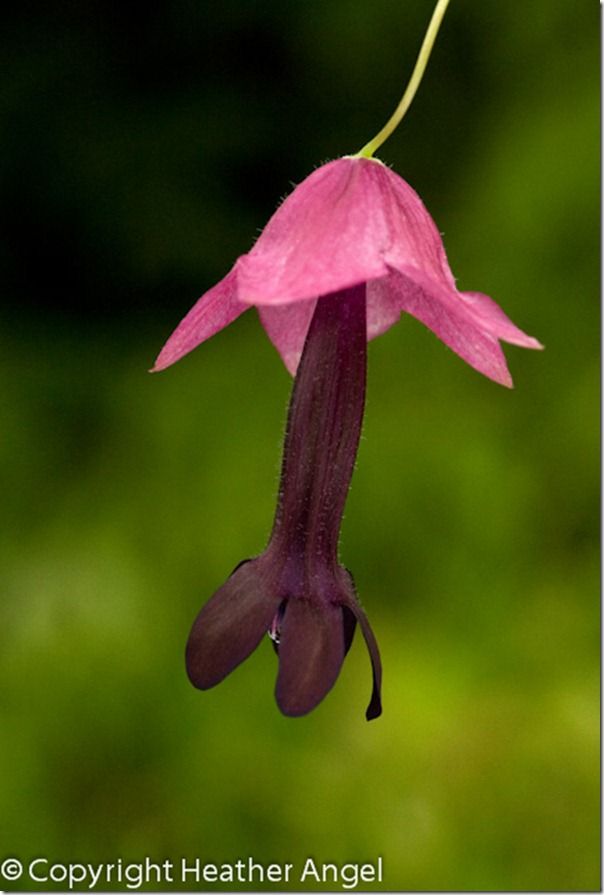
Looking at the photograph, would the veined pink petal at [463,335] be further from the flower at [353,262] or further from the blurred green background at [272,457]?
the blurred green background at [272,457]

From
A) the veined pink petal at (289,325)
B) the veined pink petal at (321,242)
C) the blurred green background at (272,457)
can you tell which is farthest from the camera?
the blurred green background at (272,457)

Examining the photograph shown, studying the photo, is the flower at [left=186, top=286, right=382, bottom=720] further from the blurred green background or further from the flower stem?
the blurred green background

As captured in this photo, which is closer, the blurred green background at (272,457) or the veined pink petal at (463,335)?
the veined pink petal at (463,335)

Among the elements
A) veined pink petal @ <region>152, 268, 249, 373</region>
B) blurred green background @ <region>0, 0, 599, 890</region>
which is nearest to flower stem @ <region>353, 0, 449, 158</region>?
A: veined pink petal @ <region>152, 268, 249, 373</region>

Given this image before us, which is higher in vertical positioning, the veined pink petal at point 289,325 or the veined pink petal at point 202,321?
the veined pink petal at point 289,325

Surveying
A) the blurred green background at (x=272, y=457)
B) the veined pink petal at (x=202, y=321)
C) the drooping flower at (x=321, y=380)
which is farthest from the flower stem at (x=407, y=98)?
the blurred green background at (x=272, y=457)

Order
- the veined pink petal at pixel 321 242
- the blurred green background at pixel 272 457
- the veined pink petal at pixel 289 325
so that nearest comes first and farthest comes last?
the veined pink petal at pixel 321 242
the veined pink petal at pixel 289 325
the blurred green background at pixel 272 457

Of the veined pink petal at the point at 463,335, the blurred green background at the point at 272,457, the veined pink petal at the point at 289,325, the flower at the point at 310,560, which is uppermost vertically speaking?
the blurred green background at the point at 272,457

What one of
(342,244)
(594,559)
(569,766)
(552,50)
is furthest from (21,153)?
(342,244)
